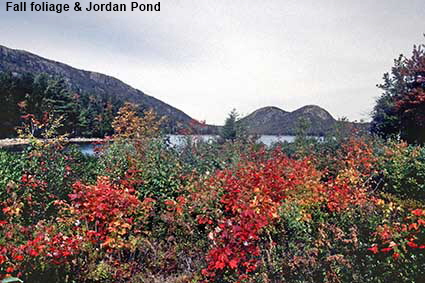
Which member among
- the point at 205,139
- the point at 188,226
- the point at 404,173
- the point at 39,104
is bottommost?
the point at 188,226

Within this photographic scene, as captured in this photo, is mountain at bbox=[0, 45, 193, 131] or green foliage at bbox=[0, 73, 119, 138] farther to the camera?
mountain at bbox=[0, 45, 193, 131]

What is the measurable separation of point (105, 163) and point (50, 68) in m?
205

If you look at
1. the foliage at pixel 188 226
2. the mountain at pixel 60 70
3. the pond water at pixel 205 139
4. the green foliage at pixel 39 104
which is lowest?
the foliage at pixel 188 226

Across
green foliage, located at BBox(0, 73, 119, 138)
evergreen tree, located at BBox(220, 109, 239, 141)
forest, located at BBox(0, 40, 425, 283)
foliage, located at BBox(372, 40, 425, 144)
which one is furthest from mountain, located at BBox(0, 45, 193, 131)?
forest, located at BBox(0, 40, 425, 283)

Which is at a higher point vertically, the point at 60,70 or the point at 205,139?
the point at 60,70

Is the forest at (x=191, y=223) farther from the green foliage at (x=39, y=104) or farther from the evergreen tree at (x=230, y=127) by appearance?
the green foliage at (x=39, y=104)

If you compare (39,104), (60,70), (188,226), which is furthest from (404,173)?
(60,70)

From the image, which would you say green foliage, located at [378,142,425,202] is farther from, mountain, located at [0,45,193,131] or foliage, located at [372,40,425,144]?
mountain, located at [0,45,193,131]


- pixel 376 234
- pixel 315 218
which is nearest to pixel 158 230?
pixel 315 218

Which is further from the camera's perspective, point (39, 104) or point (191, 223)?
point (39, 104)

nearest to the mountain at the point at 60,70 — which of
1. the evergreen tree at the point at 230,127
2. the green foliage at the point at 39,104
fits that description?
the green foliage at the point at 39,104

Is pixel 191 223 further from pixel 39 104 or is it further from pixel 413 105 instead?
→ pixel 39 104

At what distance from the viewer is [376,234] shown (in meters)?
3.62

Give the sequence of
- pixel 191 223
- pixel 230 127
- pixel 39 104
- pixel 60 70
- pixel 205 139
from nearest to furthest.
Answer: pixel 191 223, pixel 205 139, pixel 230 127, pixel 39 104, pixel 60 70
